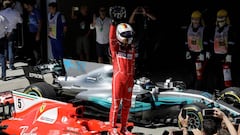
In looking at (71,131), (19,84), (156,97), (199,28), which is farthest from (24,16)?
(71,131)

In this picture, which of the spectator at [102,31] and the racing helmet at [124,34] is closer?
the racing helmet at [124,34]

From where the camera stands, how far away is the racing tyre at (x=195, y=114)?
22.6 ft

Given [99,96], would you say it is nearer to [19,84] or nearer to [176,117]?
[176,117]

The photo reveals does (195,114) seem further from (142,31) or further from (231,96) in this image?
(142,31)

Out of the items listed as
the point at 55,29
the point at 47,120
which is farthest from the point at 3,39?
the point at 47,120

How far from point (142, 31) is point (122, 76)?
16.5 ft

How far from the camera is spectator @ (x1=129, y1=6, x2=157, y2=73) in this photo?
36.7 feet

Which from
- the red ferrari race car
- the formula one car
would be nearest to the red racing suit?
the red ferrari race car

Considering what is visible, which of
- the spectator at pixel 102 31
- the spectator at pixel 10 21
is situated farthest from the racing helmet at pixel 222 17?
the spectator at pixel 10 21

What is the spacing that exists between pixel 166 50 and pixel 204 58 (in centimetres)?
396

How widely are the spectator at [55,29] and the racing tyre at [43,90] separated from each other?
10.7 ft

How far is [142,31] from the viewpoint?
11539 mm

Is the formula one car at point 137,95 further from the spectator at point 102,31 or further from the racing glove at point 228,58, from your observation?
the spectator at point 102,31

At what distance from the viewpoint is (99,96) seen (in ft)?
25.1
